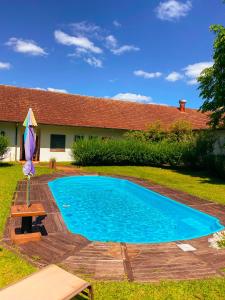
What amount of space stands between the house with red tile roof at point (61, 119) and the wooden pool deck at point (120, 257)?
15638mm

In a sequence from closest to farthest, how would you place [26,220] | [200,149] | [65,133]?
[26,220], [200,149], [65,133]

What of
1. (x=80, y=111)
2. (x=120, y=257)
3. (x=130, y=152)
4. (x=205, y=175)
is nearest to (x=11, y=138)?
(x=80, y=111)

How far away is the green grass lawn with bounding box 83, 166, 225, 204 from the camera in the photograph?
43.5 feet

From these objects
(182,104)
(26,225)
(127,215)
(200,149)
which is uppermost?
(182,104)

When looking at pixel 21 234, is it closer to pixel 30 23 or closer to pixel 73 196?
pixel 73 196

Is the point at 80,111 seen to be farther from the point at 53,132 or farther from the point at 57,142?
the point at 57,142

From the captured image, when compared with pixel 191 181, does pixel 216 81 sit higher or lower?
higher

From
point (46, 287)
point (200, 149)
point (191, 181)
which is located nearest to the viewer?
point (46, 287)

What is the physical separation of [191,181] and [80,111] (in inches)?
523

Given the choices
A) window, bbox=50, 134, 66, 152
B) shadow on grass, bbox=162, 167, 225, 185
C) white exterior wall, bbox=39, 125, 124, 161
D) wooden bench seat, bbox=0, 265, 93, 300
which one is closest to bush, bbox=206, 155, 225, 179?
shadow on grass, bbox=162, 167, 225, 185

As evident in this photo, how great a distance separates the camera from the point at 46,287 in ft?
12.0

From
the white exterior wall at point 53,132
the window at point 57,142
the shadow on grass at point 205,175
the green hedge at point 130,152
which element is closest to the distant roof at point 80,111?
the white exterior wall at point 53,132

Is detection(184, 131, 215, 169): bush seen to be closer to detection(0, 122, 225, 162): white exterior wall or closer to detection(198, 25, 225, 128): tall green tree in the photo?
detection(0, 122, 225, 162): white exterior wall

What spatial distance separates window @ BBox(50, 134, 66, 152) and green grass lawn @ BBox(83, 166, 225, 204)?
452 centimetres
